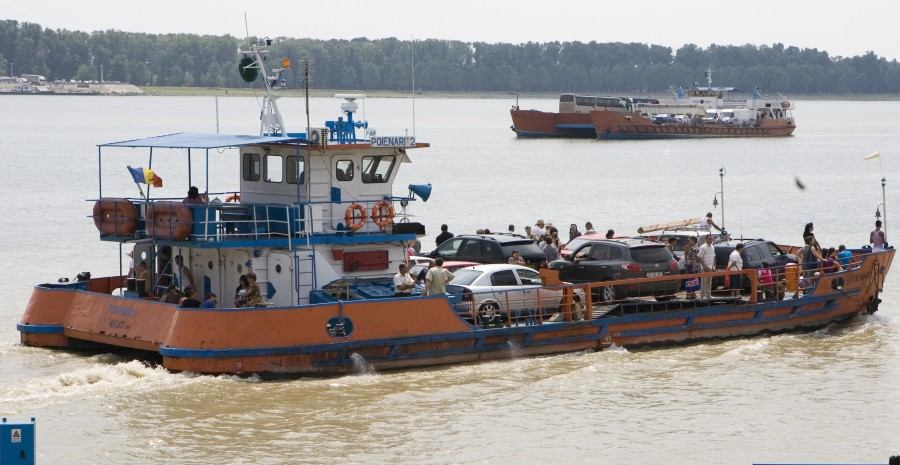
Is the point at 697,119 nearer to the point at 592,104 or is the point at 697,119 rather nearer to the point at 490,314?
the point at 592,104

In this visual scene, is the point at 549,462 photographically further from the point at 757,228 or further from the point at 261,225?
the point at 757,228

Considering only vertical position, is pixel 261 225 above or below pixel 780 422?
above

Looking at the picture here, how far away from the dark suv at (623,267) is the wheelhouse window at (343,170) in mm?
4934

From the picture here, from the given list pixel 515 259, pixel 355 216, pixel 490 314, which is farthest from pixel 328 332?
pixel 515 259

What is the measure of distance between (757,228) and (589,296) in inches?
1152

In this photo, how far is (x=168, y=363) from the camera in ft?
70.1

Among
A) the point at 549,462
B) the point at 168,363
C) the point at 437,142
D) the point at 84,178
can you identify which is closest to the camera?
the point at 549,462

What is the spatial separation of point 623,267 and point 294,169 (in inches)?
261

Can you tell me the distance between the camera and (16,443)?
549 inches

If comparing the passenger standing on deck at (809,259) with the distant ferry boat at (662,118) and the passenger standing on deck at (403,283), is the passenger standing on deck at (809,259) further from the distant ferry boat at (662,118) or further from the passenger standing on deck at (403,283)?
the distant ferry boat at (662,118)

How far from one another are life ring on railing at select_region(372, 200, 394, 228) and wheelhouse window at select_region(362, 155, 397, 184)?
72 cm

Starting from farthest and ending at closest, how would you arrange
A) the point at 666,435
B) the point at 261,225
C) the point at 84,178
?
the point at 84,178, the point at 261,225, the point at 666,435

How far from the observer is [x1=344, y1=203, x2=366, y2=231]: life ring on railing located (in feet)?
75.5

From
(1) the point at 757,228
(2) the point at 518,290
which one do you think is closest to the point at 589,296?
(2) the point at 518,290
